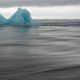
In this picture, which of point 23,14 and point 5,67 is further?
point 23,14

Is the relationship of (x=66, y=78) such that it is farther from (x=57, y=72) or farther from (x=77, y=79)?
(x=57, y=72)

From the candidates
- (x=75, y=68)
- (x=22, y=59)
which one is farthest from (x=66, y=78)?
(x=22, y=59)

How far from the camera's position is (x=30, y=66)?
9.97 metres

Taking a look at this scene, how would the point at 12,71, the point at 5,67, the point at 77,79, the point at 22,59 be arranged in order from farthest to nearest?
the point at 22,59 < the point at 5,67 < the point at 12,71 < the point at 77,79

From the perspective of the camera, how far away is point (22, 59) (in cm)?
1147

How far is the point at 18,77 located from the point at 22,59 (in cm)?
329

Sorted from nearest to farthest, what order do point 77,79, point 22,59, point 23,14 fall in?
point 77,79 < point 22,59 < point 23,14

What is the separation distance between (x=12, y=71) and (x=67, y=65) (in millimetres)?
2211

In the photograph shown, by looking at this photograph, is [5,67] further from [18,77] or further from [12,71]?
[18,77]

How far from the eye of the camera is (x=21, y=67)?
975 centimetres

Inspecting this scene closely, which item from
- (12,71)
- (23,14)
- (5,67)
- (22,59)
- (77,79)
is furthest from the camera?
(23,14)

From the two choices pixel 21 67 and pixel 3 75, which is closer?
pixel 3 75

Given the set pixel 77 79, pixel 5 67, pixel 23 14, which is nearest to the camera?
pixel 77 79

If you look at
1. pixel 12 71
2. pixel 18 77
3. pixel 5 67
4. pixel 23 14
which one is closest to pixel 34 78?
Result: pixel 18 77
